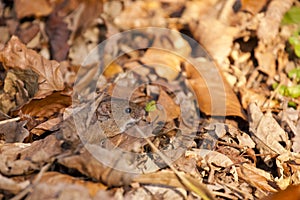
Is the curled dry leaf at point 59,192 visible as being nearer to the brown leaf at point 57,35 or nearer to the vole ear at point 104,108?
the vole ear at point 104,108

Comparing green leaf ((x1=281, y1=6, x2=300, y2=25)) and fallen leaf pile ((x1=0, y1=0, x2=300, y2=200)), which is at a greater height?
green leaf ((x1=281, y1=6, x2=300, y2=25))

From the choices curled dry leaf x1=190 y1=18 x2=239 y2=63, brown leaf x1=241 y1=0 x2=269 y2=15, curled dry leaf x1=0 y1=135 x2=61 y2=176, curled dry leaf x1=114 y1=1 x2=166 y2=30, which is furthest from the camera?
curled dry leaf x1=114 y1=1 x2=166 y2=30

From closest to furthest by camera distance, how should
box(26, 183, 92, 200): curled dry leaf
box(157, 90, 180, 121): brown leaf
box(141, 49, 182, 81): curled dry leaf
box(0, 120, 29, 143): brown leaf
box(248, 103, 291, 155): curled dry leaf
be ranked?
1. box(26, 183, 92, 200): curled dry leaf
2. box(0, 120, 29, 143): brown leaf
3. box(248, 103, 291, 155): curled dry leaf
4. box(157, 90, 180, 121): brown leaf
5. box(141, 49, 182, 81): curled dry leaf

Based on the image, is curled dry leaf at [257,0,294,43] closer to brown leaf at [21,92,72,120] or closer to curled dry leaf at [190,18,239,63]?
curled dry leaf at [190,18,239,63]

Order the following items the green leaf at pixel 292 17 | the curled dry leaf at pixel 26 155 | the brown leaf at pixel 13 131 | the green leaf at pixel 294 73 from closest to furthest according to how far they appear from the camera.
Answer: the curled dry leaf at pixel 26 155, the brown leaf at pixel 13 131, the green leaf at pixel 294 73, the green leaf at pixel 292 17

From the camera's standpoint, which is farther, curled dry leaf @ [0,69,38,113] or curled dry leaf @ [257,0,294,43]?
curled dry leaf @ [257,0,294,43]

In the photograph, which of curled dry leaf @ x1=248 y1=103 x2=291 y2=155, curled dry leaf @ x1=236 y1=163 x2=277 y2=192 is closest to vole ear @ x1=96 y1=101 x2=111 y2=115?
curled dry leaf @ x1=236 y1=163 x2=277 y2=192

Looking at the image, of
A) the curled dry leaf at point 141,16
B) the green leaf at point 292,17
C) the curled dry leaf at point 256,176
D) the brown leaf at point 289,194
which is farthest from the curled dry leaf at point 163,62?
the brown leaf at point 289,194

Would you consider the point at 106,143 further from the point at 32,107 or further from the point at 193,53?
the point at 193,53

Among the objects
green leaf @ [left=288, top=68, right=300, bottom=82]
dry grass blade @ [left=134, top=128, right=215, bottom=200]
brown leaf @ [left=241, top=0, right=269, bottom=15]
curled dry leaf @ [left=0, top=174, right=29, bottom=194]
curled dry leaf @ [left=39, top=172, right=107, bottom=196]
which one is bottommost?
green leaf @ [left=288, top=68, right=300, bottom=82]
